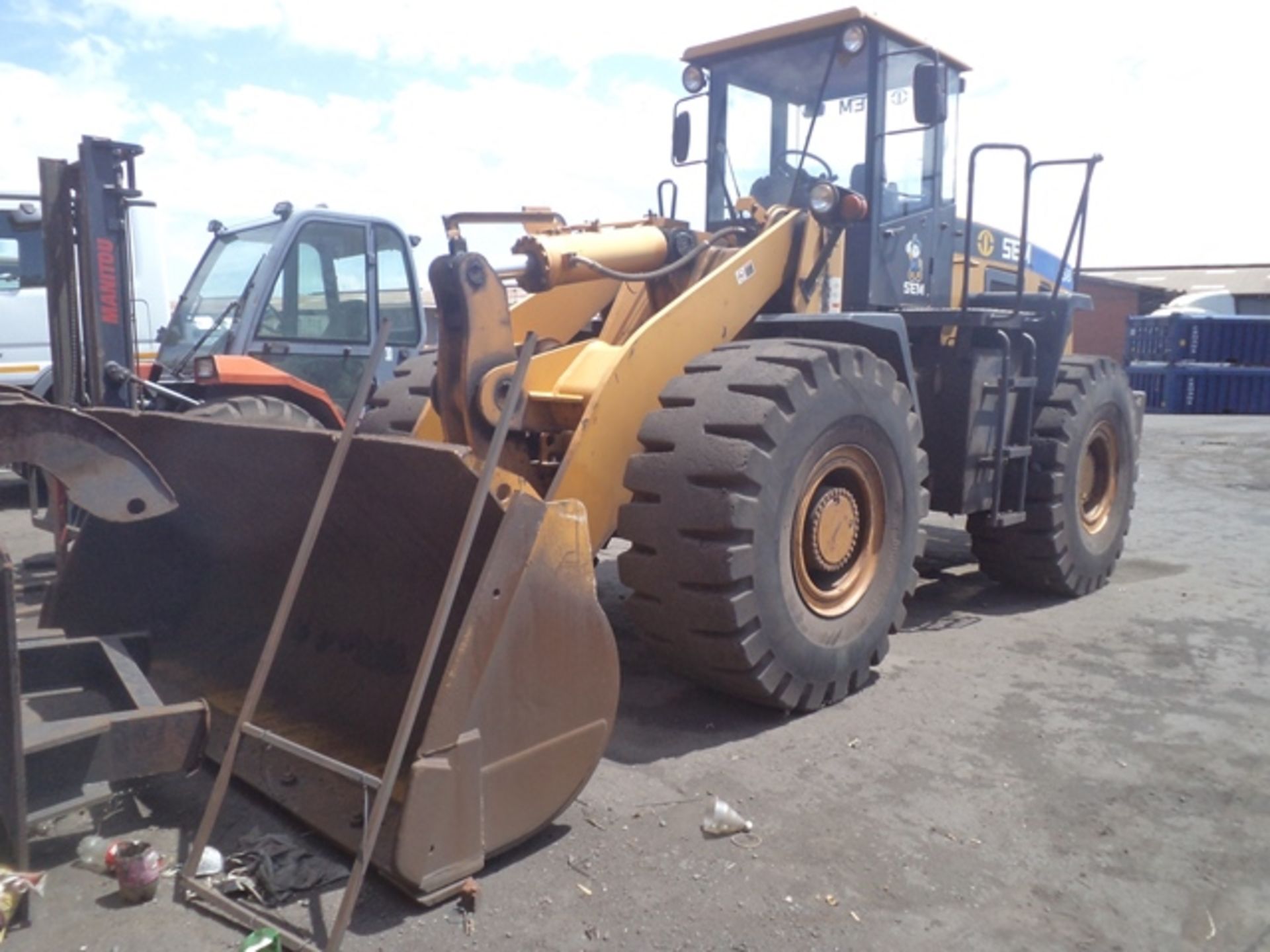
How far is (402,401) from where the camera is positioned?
563 centimetres

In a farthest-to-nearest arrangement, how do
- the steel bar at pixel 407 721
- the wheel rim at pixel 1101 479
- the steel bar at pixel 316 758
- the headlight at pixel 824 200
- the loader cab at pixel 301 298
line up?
the loader cab at pixel 301 298 < the wheel rim at pixel 1101 479 < the headlight at pixel 824 200 < the steel bar at pixel 316 758 < the steel bar at pixel 407 721

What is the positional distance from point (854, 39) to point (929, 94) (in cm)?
49

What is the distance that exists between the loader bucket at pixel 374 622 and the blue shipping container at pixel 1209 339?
22.6 m

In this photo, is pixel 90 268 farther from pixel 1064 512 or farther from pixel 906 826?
pixel 1064 512

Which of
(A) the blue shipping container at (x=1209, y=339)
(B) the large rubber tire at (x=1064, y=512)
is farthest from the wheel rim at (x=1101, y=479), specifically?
(A) the blue shipping container at (x=1209, y=339)

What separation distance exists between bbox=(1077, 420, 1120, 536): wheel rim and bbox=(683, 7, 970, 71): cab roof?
253 centimetres

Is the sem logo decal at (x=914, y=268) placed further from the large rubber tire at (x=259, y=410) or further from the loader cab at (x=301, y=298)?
the loader cab at (x=301, y=298)

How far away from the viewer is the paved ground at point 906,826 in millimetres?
2855

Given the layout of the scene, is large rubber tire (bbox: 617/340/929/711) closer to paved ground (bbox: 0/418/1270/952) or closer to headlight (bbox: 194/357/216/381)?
paved ground (bbox: 0/418/1270/952)

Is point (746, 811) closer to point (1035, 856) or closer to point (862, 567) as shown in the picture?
point (1035, 856)

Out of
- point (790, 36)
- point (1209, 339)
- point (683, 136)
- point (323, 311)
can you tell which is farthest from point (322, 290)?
point (1209, 339)

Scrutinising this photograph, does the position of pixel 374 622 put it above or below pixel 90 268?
below

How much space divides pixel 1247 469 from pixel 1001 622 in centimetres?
931

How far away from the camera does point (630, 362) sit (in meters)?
4.30
